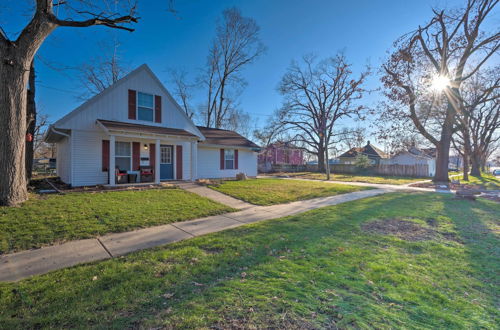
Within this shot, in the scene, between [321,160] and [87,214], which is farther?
[321,160]

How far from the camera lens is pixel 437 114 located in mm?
18125

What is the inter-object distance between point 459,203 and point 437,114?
44.2ft

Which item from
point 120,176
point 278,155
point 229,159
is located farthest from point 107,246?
point 278,155

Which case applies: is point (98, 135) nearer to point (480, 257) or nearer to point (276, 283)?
point (276, 283)

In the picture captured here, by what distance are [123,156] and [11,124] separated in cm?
495

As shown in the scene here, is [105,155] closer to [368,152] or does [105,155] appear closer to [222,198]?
[222,198]

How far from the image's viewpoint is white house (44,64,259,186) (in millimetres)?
10023

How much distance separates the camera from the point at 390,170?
24.2 metres

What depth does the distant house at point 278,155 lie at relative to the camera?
29.7 m

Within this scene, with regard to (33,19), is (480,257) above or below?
below

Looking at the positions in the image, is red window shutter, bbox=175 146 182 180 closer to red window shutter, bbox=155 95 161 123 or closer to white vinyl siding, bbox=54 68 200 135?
white vinyl siding, bbox=54 68 200 135

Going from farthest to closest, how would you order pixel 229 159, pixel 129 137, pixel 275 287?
pixel 229 159 → pixel 129 137 → pixel 275 287

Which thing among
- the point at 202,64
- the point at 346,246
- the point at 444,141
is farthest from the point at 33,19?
the point at 444,141

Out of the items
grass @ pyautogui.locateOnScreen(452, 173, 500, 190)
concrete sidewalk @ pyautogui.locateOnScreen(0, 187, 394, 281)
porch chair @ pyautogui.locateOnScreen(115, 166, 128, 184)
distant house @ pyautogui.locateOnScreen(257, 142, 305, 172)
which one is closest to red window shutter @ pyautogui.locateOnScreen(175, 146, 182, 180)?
porch chair @ pyautogui.locateOnScreen(115, 166, 128, 184)
